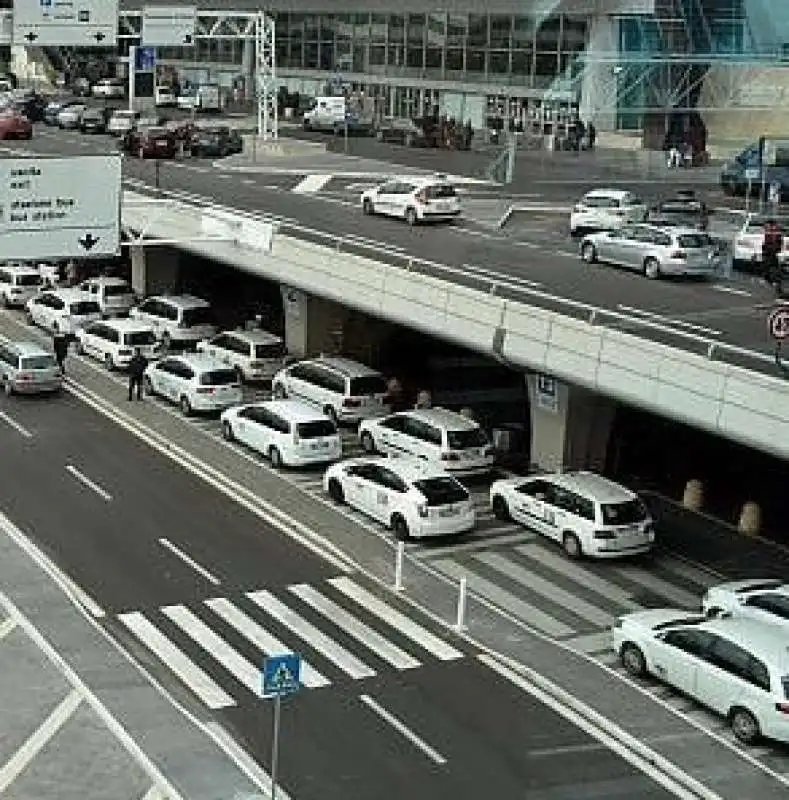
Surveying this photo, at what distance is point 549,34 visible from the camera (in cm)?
7762

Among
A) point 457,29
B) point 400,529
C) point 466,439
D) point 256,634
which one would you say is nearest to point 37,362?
point 466,439

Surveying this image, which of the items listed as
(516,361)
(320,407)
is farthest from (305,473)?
(516,361)

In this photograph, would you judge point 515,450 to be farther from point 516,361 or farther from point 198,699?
point 198,699

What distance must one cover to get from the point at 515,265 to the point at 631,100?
31.4 meters

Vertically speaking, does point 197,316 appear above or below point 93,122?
below

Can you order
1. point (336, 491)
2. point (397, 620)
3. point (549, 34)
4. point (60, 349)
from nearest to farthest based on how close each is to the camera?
point (397, 620), point (336, 491), point (60, 349), point (549, 34)

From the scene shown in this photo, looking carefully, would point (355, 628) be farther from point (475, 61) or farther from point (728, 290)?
point (475, 61)

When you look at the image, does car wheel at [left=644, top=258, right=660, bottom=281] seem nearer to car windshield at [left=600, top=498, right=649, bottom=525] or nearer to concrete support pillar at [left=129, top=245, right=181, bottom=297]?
car windshield at [left=600, top=498, right=649, bottom=525]

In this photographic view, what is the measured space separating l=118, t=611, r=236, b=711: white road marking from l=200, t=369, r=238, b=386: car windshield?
13597 mm

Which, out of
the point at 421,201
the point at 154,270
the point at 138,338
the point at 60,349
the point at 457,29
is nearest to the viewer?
the point at 60,349

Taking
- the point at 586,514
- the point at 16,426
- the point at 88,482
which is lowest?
the point at 16,426

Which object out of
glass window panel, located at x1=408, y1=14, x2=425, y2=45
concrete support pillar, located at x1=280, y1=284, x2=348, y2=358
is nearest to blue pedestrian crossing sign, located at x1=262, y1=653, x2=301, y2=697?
concrete support pillar, located at x1=280, y1=284, x2=348, y2=358

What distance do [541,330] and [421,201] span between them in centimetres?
1663

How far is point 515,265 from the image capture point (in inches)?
1585
